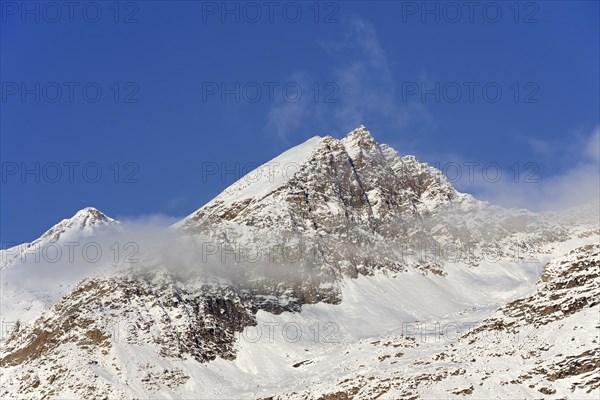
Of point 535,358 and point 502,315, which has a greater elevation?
point 502,315

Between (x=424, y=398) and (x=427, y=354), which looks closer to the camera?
(x=424, y=398)

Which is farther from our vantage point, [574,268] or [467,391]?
[574,268]

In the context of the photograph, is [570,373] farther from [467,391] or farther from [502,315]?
[502,315]

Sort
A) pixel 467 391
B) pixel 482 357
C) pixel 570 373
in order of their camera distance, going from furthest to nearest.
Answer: pixel 482 357, pixel 467 391, pixel 570 373

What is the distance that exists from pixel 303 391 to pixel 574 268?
58.7m

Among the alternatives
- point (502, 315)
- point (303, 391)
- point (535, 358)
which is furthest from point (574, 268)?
point (303, 391)

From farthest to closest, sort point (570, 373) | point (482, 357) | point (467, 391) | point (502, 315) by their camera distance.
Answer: point (502, 315) → point (482, 357) → point (467, 391) → point (570, 373)

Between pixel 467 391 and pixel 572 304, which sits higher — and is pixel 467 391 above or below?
below

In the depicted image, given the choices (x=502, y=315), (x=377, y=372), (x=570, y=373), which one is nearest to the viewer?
(x=570, y=373)

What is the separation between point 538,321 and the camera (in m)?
165

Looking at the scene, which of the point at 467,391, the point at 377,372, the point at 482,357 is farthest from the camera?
the point at 377,372

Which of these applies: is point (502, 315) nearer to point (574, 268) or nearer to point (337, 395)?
point (574, 268)

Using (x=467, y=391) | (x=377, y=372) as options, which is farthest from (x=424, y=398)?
(x=377, y=372)

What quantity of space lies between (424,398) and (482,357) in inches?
533
